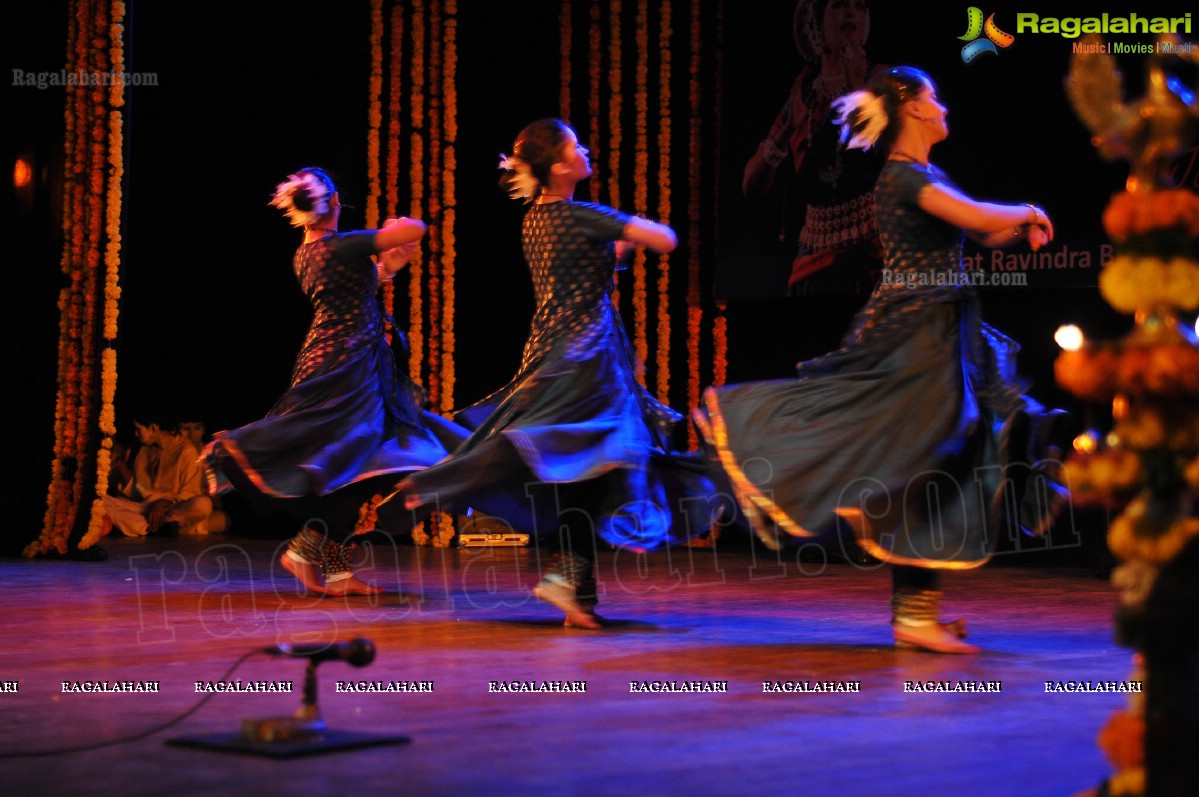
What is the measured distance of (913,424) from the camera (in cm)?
A: 369

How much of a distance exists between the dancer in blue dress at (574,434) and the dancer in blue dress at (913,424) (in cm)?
51

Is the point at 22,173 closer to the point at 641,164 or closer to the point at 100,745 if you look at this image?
the point at 641,164

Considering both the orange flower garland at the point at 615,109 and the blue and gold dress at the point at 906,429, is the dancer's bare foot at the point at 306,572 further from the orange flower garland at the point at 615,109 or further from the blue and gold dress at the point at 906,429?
the orange flower garland at the point at 615,109

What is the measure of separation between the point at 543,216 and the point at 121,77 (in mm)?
3558

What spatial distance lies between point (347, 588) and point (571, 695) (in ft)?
7.86

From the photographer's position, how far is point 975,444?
3678mm

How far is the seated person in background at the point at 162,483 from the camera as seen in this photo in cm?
920

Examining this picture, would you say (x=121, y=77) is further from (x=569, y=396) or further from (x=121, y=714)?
(x=121, y=714)

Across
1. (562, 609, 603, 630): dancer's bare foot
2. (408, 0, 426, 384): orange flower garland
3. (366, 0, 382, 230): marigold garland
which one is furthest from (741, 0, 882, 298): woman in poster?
(562, 609, 603, 630): dancer's bare foot

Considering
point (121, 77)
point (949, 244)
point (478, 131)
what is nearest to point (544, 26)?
point (478, 131)

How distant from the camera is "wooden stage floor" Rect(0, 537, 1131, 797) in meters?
2.31

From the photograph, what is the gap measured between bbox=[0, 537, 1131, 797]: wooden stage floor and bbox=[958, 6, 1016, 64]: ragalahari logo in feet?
8.31

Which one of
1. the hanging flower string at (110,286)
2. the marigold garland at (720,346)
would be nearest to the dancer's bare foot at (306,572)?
the hanging flower string at (110,286)

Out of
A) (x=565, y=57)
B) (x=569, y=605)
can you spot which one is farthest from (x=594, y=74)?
(x=569, y=605)
